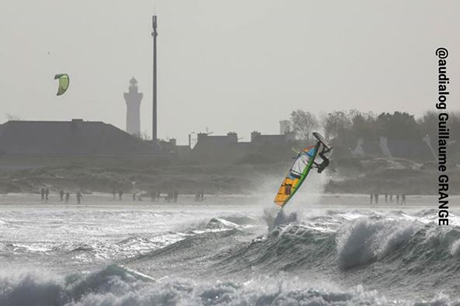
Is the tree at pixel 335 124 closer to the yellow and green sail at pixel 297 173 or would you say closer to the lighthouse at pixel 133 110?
the yellow and green sail at pixel 297 173

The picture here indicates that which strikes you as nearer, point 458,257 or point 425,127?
point 458,257

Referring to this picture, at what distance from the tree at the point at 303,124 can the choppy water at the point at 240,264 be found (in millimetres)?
47763

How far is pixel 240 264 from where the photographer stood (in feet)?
60.9

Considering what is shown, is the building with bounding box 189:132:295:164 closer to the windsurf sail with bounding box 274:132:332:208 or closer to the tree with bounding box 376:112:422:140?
the tree with bounding box 376:112:422:140

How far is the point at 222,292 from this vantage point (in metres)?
13.6

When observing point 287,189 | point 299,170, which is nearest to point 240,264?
point 299,170

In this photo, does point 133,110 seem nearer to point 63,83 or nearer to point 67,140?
point 67,140

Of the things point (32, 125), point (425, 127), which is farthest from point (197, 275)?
point (425, 127)

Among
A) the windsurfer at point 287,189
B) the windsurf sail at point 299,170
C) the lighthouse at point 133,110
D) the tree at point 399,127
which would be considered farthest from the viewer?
the lighthouse at point 133,110

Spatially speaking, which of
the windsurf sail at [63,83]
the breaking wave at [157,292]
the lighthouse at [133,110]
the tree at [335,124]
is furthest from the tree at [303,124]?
the lighthouse at [133,110]

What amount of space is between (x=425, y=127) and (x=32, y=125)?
21.4 metres

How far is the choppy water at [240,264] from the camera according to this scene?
13.6 metres

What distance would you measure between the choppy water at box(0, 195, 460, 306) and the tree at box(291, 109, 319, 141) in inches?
1880

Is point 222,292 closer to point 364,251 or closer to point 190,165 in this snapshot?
point 364,251
